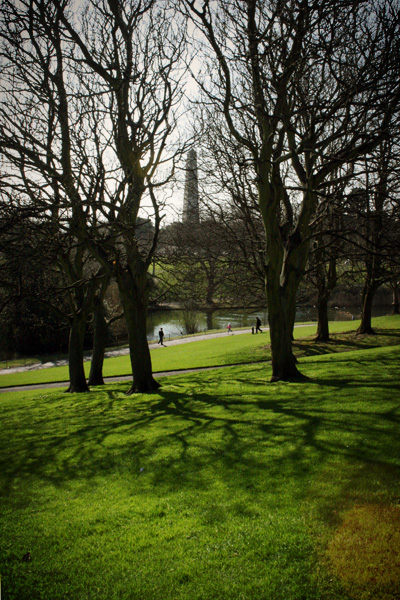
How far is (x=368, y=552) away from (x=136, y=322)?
9785 mm

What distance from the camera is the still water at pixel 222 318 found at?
160 ft

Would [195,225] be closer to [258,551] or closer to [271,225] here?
[271,225]

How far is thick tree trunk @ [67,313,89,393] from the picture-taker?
15273mm

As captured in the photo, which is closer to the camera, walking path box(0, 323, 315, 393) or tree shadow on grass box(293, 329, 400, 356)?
walking path box(0, 323, 315, 393)

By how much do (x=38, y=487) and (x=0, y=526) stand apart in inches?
A: 40.7

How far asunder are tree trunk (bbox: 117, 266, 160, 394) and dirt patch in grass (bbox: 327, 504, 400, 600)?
9177mm

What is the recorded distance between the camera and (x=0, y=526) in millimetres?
4238

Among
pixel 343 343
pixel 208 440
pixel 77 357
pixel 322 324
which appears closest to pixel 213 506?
pixel 208 440

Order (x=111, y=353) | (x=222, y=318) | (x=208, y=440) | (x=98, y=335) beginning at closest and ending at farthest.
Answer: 1. (x=208, y=440)
2. (x=98, y=335)
3. (x=111, y=353)
4. (x=222, y=318)

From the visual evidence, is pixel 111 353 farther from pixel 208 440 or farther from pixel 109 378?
pixel 208 440

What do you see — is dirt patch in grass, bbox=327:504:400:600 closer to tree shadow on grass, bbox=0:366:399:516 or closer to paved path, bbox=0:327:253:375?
tree shadow on grass, bbox=0:366:399:516

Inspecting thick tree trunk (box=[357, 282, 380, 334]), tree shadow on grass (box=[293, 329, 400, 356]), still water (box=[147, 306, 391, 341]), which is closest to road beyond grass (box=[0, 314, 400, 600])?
tree shadow on grass (box=[293, 329, 400, 356])

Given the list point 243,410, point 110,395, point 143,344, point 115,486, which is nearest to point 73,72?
point 143,344

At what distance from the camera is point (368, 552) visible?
129 inches
